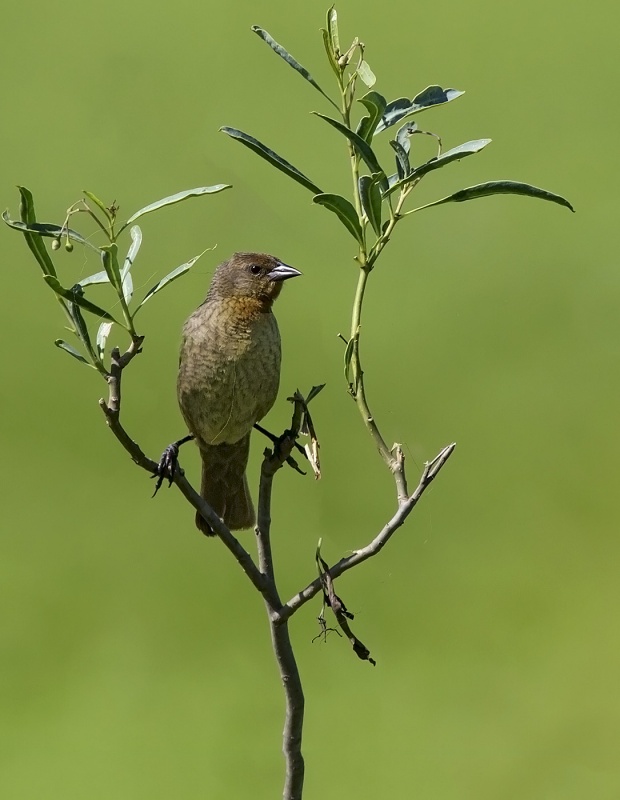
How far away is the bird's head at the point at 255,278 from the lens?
1964 mm

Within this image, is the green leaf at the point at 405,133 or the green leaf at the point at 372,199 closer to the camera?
the green leaf at the point at 372,199

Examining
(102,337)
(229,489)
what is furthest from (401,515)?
(229,489)

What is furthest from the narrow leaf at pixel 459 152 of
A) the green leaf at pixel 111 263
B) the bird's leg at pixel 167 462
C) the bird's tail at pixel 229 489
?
the bird's tail at pixel 229 489

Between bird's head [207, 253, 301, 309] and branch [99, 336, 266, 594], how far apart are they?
0.74 meters

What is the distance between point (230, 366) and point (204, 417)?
0.12 metres

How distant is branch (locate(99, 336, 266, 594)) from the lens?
3.51 ft

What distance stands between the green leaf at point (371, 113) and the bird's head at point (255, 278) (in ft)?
2.67

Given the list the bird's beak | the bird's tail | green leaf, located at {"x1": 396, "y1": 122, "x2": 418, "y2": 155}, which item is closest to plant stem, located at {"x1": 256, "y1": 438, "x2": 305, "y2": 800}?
green leaf, located at {"x1": 396, "y1": 122, "x2": 418, "y2": 155}

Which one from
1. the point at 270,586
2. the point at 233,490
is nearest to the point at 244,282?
the point at 233,490

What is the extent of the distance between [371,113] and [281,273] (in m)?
0.87

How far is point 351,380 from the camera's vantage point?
1.13m

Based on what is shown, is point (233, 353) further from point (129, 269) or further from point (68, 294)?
point (68, 294)

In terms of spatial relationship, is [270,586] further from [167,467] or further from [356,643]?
[167,467]

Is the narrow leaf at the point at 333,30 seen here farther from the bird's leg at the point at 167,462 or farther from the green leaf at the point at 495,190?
the bird's leg at the point at 167,462
